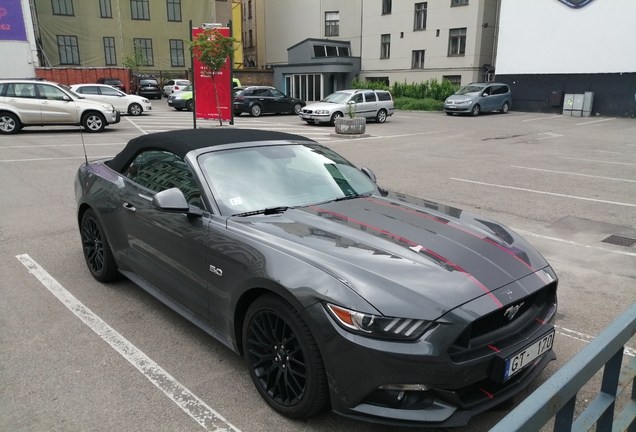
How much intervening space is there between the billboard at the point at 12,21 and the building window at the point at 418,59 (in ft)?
88.7

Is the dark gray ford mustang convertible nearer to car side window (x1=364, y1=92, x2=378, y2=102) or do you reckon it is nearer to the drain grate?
the drain grate

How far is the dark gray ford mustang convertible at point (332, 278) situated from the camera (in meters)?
2.46

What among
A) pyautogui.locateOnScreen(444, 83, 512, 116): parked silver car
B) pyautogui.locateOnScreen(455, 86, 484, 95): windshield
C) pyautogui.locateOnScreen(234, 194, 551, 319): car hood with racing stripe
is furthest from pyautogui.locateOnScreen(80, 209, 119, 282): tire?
pyautogui.locateOnScreen(455, 86, 484, 95): windshield

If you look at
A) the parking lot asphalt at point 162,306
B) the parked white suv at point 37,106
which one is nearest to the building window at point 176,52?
the parked white suv at point 37,106

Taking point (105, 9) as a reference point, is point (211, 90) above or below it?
below

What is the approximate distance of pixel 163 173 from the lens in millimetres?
4152

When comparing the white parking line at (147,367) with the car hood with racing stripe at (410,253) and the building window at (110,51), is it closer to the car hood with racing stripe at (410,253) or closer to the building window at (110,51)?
the car hood with racing stripe at (410,253)

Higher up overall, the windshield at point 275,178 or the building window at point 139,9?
the building window at point 139,9

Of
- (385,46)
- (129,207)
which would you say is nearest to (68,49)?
(385,46)

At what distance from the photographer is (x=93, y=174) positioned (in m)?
4.96

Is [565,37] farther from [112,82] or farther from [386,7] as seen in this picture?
[112,82]

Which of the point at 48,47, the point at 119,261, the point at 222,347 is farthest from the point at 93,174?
the point at 48,47

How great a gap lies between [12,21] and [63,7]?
18892 millimetres

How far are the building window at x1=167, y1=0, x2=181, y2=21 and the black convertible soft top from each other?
5204 cm
